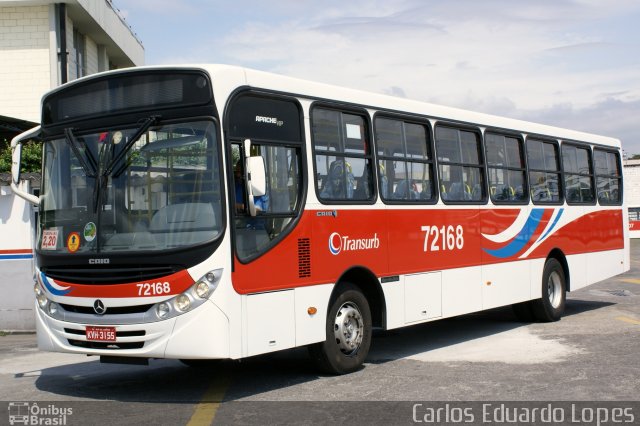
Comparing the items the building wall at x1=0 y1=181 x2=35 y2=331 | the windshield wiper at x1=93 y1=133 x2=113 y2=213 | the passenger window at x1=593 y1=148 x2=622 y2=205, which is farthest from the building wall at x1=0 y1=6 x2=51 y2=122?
the windshield wiper at x1=93 y1=133 x2=113 y2=213

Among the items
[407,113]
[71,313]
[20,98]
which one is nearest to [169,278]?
[71,313]

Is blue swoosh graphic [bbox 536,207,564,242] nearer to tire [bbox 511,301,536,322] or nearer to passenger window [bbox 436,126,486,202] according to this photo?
tire [bbox 511,301,536,322]

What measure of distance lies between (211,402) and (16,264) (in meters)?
7.37

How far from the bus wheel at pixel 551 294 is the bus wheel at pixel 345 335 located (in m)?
5.12

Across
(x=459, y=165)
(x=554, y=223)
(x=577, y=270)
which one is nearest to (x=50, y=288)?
(x=459, y=165)

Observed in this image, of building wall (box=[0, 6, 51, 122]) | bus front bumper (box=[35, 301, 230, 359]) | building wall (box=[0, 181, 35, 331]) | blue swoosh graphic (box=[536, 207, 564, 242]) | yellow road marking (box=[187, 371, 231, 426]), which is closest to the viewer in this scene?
yellow road marking (box=[187, 371, 231, 426])

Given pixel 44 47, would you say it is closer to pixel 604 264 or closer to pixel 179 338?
pixel 604 264

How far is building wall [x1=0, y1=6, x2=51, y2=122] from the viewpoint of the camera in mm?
27078

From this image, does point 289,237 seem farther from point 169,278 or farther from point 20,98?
point 20,98

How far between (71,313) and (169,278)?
1.27 meters

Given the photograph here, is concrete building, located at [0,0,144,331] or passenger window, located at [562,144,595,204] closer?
passenger window, located at [562,144,595,204]

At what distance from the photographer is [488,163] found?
42.4ft

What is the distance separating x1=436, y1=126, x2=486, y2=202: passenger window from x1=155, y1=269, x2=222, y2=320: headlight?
4.52 metres

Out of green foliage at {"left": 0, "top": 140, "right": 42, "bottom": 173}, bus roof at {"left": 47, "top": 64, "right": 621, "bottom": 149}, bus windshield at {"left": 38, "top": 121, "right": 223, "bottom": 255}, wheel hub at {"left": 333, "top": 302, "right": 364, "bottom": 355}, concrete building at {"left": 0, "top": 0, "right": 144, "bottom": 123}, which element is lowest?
wheel hub at {"left": 333, "top": 302, "right": 364, "bottom": 355}
